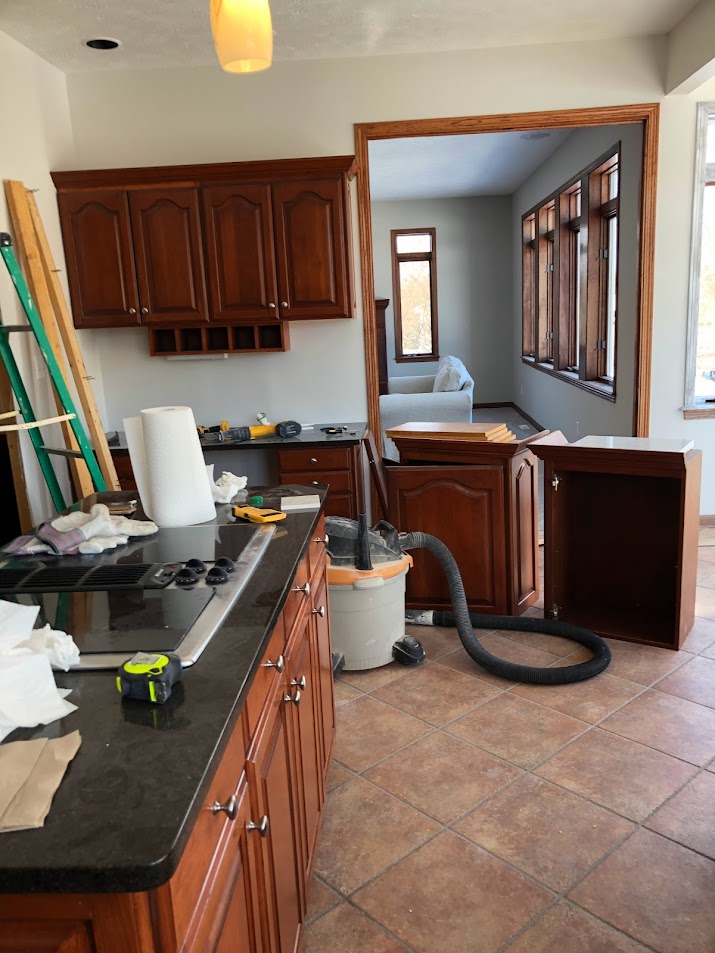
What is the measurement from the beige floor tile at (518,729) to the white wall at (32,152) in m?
2.25

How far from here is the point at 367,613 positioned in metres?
2.99

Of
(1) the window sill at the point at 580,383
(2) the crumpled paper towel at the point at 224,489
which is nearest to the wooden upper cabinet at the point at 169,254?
(2) the crumpled paper towel at the point at 224,489

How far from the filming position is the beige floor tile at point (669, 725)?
2.46 meters

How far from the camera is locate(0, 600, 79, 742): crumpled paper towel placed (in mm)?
1005

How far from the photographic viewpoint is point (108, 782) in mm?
900

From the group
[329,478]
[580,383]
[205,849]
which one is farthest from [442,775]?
[580,383]

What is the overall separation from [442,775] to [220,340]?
9.08 ft

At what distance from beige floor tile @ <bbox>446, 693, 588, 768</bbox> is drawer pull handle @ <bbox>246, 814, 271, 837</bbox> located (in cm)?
138

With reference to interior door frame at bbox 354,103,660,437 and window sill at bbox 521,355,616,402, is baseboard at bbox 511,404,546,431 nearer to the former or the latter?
window sill at bbox 521,355,616,402

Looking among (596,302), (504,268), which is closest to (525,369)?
(504,268)

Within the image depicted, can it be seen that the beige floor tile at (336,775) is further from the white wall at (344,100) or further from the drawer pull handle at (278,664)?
the white wall at (344,100)

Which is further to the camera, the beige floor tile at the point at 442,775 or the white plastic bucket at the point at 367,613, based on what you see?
the white plastic bucket at the point at 367,613

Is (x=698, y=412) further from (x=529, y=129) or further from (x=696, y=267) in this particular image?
(x=529, y=129)

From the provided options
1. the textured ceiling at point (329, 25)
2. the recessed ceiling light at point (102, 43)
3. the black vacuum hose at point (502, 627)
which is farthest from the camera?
the recessed ceiling light at point (102, 43)
